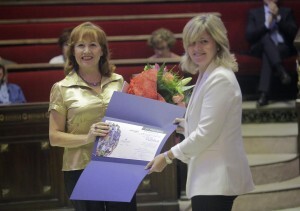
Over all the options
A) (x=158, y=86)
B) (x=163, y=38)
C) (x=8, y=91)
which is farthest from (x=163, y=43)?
(x=158, y=86)

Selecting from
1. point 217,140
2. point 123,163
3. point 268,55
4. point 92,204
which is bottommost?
point 92,204

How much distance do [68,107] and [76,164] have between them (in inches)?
8.7

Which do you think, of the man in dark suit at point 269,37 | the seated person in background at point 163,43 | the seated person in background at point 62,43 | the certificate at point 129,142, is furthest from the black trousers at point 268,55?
the certificate at point 129,142

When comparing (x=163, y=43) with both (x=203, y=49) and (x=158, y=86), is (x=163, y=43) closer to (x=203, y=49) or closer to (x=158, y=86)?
(x=158, y=86)

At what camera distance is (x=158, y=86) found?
220 cm

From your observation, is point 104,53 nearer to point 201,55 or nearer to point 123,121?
point 123,121

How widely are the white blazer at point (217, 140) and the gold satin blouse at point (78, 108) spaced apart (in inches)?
18.1

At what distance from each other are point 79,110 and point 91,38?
28 centimetres

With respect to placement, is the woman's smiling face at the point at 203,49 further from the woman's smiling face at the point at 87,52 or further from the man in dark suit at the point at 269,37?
the man in dark suit at the point at 269,37

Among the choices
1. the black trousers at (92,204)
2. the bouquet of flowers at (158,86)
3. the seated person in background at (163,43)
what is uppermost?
the seated person in background at (163,43)

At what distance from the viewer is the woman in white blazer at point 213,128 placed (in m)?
1.83

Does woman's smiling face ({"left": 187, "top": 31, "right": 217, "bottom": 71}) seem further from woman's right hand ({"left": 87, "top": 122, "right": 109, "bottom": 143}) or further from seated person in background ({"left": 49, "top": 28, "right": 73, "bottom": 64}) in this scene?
seated person in background ({"left": 49, "top": 28, "right": 73, "bottom": 64})

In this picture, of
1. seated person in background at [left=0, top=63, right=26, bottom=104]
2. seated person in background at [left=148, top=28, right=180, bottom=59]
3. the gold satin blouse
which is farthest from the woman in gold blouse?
seated person in background at [left=148, top=28, right=180, bottom=59]

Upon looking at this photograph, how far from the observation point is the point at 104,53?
7.41 ft
